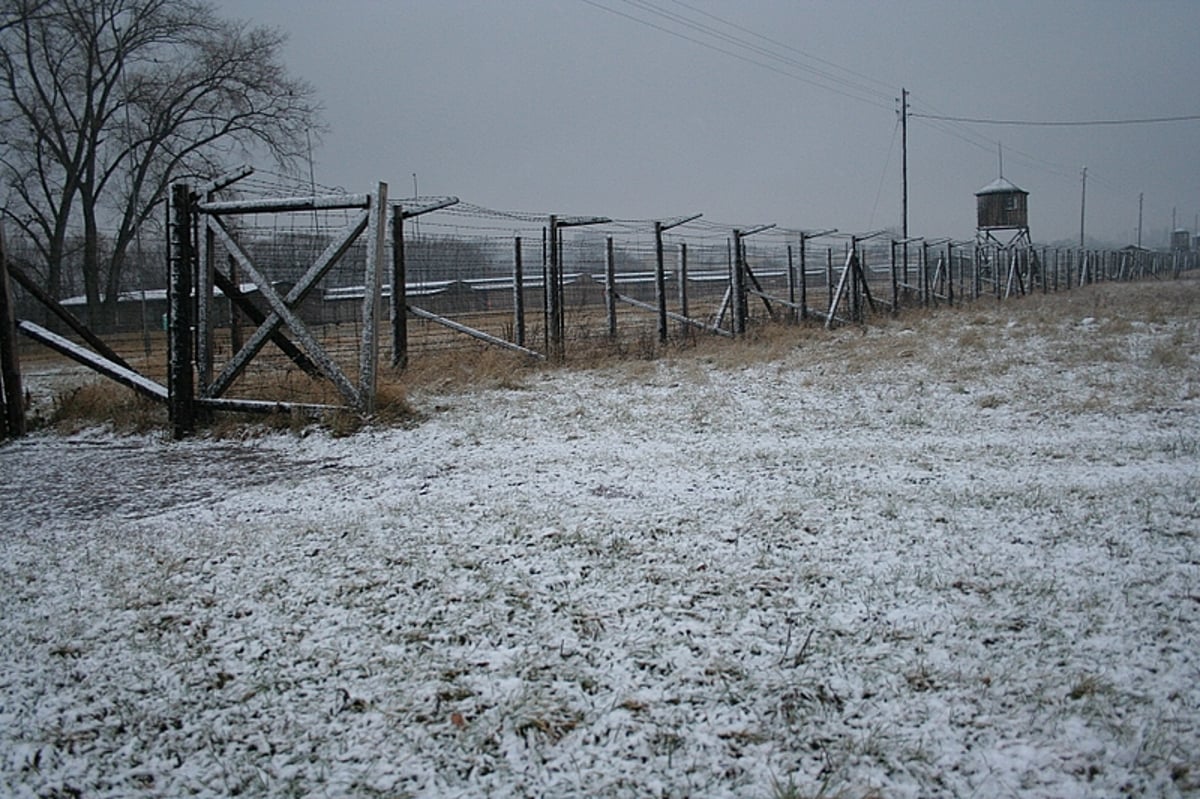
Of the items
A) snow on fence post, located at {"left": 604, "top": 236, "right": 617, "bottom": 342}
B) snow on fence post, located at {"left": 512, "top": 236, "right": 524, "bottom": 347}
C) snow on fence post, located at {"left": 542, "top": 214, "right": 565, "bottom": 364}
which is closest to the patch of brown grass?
snow on fence post, located at {"left": 512, "top": 236, "right": 524, "bottom": 347}

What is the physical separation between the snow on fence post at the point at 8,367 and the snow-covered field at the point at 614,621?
1.59 m

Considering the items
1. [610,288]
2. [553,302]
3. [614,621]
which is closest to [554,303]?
[553,302]

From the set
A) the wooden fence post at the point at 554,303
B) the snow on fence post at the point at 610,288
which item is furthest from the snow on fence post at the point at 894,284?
the wooden fence post at the point at 554,303

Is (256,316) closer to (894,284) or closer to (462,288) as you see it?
(462,288)

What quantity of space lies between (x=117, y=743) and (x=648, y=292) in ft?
79.2

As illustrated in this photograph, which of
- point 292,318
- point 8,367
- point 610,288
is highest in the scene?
point 610,288

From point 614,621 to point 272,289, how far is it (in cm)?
518

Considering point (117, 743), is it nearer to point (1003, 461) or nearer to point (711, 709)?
point (711, 709)

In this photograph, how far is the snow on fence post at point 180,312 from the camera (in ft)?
21.1

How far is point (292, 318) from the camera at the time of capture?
6.38 m

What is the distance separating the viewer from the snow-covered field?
1.91 metres

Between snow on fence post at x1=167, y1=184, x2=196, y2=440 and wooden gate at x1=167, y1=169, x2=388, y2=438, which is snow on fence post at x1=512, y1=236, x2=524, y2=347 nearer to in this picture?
wooden gate at x1=167, y1=169, x2=388, y2=438

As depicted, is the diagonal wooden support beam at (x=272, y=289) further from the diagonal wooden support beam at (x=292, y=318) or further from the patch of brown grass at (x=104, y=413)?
the patch of brown grass at (x=104, y=413)

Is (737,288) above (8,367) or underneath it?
above
